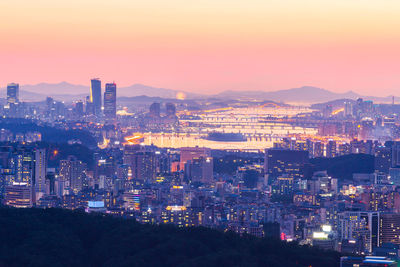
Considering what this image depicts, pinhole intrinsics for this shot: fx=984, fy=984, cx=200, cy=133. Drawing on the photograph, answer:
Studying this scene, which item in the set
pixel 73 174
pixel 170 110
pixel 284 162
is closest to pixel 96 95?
pixel 170 110

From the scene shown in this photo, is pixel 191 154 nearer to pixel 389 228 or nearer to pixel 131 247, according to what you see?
pixel 389 228

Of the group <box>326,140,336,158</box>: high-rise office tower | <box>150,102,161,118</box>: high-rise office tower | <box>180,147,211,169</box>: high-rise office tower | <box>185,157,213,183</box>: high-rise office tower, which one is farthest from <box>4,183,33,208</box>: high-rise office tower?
<box>150,102,161,118</box>: high-rise office tower

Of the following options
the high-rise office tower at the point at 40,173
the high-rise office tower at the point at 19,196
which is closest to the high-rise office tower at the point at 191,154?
the high-rise office tower at the point at 40,173

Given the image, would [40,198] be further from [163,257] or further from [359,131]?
[359,131]

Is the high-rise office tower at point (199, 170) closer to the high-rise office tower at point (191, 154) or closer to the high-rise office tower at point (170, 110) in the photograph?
the high-rise office tower at point (191, 154)

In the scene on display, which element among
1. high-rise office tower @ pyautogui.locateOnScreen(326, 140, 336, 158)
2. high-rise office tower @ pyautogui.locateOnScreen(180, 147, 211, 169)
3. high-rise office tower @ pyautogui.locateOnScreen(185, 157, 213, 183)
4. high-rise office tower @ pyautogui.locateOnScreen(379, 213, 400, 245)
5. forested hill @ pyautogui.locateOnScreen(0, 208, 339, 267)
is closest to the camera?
forested hill @ pyautogui.locateOnScreen(0, 208, 339, 267)

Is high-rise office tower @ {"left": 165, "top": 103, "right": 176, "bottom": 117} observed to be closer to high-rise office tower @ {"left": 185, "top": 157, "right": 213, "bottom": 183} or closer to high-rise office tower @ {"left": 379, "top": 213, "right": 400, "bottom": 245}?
high-rise office tower @ {"left": 185, "top": 157, "right": 213, "bottom": 183}
